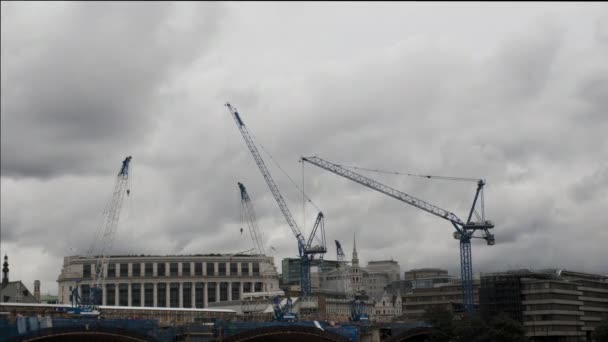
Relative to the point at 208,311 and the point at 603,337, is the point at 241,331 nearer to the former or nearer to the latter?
the point at 208,311

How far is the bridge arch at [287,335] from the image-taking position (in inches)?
5679

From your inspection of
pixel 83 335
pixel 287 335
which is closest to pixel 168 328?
pixel 83 335

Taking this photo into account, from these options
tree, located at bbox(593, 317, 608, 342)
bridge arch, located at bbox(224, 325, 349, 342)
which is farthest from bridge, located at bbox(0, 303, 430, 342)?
tree, located at bbox(593, 317, 608, 342)

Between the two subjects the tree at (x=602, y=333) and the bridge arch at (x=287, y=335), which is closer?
the bridge arch at (x=287, y=335)

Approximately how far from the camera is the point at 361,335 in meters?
180

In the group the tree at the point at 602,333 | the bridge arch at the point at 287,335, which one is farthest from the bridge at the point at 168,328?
the tree at the point at 602,333

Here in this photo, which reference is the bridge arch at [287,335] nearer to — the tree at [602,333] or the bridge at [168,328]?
the bridge at [168,328]

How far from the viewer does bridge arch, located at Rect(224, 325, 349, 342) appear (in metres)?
144

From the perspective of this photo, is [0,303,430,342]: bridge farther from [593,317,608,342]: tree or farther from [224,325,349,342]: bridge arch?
[593,317,608,342]: tree

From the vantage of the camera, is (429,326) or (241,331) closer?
(241,331)

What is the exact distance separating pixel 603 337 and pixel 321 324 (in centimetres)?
5417

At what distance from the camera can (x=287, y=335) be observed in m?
154

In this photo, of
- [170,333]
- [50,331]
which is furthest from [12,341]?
[170,333]

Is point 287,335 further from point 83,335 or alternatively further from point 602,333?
point 602,333
